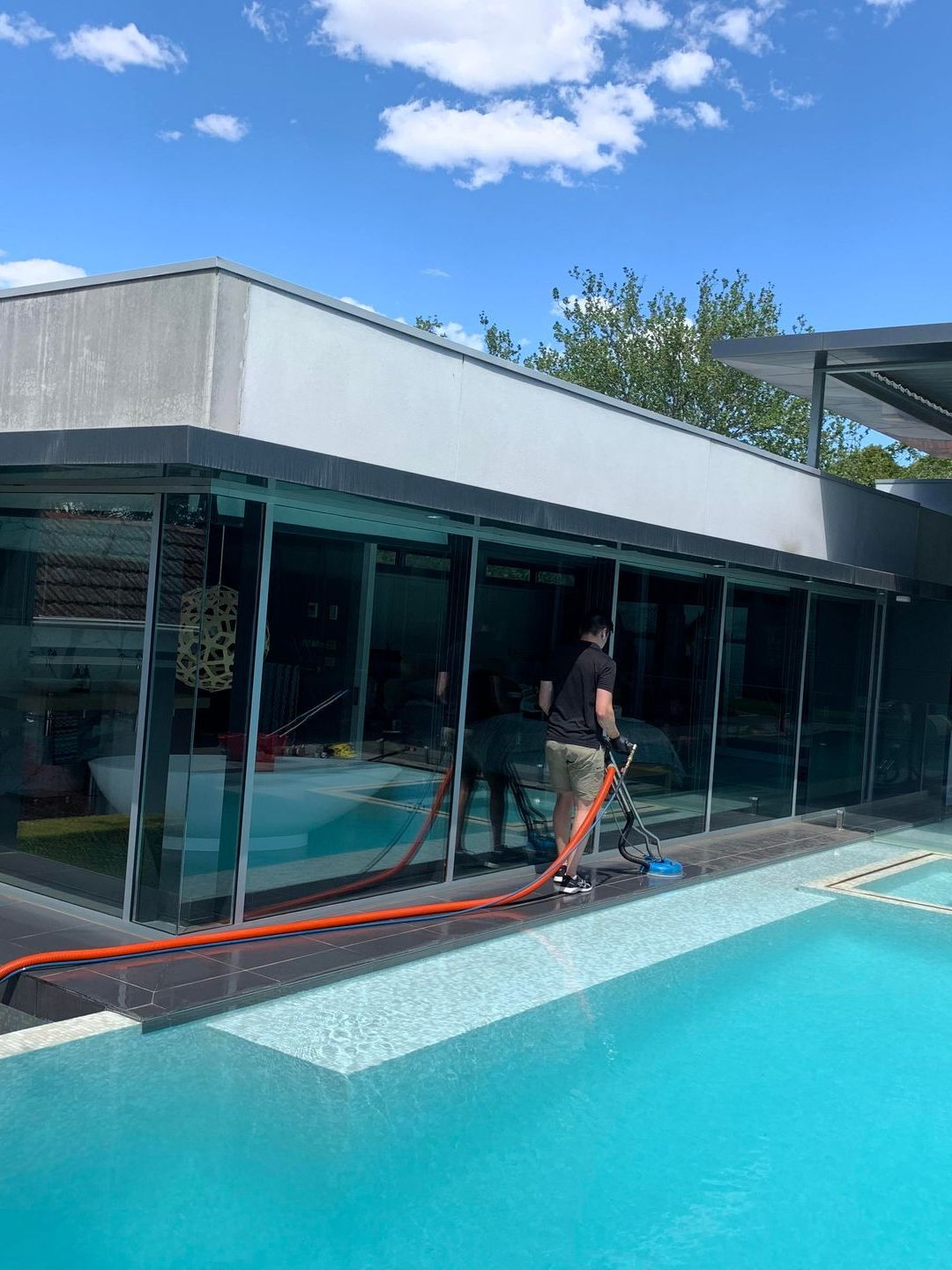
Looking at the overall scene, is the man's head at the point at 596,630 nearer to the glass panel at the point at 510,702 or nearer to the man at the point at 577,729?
the man at the point at 577,729

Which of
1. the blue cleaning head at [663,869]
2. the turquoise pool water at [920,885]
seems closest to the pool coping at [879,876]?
the turquoise pool water at [920,885]

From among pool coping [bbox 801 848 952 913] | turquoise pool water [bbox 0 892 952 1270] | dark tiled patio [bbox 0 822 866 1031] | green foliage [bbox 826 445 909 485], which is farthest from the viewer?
green foliage [bbox 826 445 909 485]

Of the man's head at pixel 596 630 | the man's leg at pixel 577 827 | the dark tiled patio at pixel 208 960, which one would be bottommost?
the dark tiled patio at pixel 208 960

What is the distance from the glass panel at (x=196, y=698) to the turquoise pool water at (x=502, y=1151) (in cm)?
128

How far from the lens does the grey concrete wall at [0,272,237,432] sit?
6.01 meters

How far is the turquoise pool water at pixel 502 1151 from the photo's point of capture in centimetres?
378

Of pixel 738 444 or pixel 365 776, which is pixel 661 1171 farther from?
pixel 738 444

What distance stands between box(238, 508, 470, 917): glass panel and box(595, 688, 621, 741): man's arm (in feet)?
3.07

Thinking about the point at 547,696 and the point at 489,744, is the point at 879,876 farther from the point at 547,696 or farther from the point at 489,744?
the point at 489,744

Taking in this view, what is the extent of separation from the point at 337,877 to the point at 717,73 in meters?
34.9

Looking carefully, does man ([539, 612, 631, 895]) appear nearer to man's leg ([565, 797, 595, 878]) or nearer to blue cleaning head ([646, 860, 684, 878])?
man's leg ([565, 797, 595, 878])

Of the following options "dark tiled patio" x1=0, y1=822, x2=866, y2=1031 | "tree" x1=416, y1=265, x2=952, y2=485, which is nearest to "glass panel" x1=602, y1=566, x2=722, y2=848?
"dark tiled patio" x1=0, y1=822, x2=866, y2=1031

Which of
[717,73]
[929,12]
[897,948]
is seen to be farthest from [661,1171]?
[717,73]

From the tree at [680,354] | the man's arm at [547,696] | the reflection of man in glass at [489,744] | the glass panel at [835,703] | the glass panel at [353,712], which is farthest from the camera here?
the tree at [680,354]
